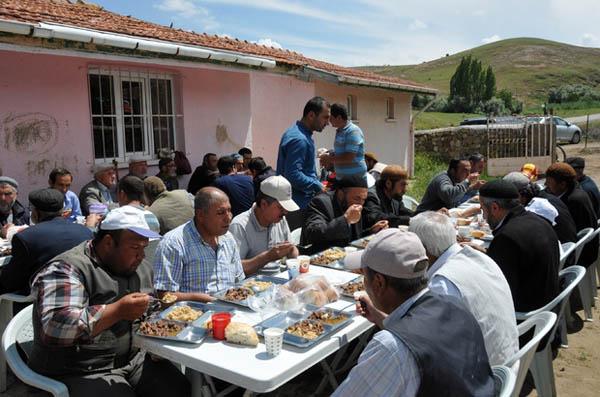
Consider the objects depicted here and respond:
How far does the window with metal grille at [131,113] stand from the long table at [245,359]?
499 centimetres

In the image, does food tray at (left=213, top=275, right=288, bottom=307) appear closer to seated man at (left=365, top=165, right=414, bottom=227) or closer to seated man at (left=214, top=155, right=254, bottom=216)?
seated man at (left=365, top=165, right=414, bottom=227)

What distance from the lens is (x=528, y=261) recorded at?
3221 mm

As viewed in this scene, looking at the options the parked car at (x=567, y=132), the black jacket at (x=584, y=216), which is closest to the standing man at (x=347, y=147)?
the black jacket at (x=584, y=216)

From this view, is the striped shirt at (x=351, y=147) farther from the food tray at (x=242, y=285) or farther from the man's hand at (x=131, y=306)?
the man's hand at (x=131, y=306)

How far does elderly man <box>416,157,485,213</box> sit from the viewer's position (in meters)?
6.09

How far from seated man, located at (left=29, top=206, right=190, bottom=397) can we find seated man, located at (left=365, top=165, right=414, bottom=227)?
9.32 feet

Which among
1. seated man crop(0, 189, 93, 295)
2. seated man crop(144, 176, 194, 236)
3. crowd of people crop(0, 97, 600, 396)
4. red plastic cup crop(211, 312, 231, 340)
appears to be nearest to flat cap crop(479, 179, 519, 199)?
crowd of people crop(0, 97, 600, 396)

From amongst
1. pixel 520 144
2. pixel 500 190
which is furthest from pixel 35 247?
pixel 520 144

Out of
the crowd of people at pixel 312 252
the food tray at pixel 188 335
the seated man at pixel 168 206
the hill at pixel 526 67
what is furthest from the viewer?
the hill at pixel 526 67

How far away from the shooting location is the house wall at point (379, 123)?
11773mm

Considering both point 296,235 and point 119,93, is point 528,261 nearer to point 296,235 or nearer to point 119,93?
point 296,235

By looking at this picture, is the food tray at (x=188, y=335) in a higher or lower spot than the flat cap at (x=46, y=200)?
lower

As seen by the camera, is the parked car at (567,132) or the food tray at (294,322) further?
the parked car at (567,132)

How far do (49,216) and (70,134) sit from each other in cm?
283
